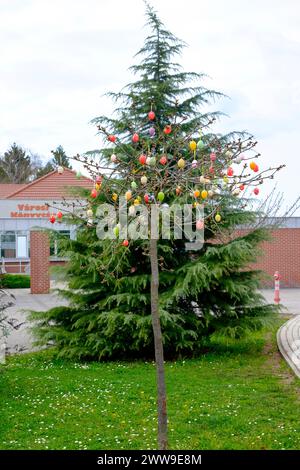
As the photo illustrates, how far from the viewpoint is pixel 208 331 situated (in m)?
9.34

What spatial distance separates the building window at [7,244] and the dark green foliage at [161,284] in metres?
24.1

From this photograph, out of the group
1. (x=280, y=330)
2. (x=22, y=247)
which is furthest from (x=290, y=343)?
(x=22, y=247)

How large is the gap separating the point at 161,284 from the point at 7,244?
2516 cm

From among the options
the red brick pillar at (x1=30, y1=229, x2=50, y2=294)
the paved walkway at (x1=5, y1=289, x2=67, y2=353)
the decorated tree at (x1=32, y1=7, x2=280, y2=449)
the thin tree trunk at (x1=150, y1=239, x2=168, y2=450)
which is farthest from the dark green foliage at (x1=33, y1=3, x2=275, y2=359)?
the red brick pillar at (x1=30, y1=229, x2=50, y2=294)

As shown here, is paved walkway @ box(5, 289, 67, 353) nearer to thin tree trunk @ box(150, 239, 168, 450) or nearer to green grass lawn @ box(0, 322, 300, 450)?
green grass lawn @ box(0, 322, 300, 450)

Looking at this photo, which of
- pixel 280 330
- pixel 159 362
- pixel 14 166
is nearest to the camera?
pixel 159 362

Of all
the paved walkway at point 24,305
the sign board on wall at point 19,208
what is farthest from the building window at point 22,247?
the paved walkway at point 24,305

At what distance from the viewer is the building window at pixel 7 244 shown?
33013 mm

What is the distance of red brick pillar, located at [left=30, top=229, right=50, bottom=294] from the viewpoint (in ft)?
76.1

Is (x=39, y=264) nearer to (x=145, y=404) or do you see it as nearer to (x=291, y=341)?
(x=291, y=341)

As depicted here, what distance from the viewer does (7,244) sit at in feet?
109

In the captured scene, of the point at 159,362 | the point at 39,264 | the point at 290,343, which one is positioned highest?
the point at 39,264

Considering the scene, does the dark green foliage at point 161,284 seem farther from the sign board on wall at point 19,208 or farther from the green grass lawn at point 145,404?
the sign board on wall at point 19,208
